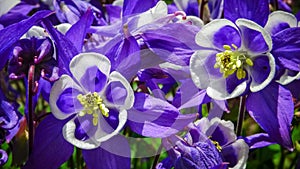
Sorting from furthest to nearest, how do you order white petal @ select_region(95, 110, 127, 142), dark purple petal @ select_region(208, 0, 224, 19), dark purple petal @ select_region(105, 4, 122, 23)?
dark purple petal @ select_region(208, 0, 224, 19) → dark purple petal @ select_region(105, 4, 122, 23) → white petal @ select_region(95, 110, 127, 142)

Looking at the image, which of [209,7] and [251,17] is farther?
[209,7]

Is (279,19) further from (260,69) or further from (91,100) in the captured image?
(91,100)

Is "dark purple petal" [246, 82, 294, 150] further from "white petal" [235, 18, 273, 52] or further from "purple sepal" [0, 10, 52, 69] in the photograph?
"purple sepal" [0, 10, 52, 69]

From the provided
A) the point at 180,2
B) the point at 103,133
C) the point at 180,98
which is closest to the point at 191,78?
the point at 180,98

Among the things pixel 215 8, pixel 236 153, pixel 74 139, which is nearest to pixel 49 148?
pixel 74 139

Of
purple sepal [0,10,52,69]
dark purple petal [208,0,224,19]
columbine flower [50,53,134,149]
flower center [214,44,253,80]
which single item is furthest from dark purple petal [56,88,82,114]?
dark purple petal [208,0,224,19]

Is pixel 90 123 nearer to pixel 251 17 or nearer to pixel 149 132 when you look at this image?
pixel 149 132
